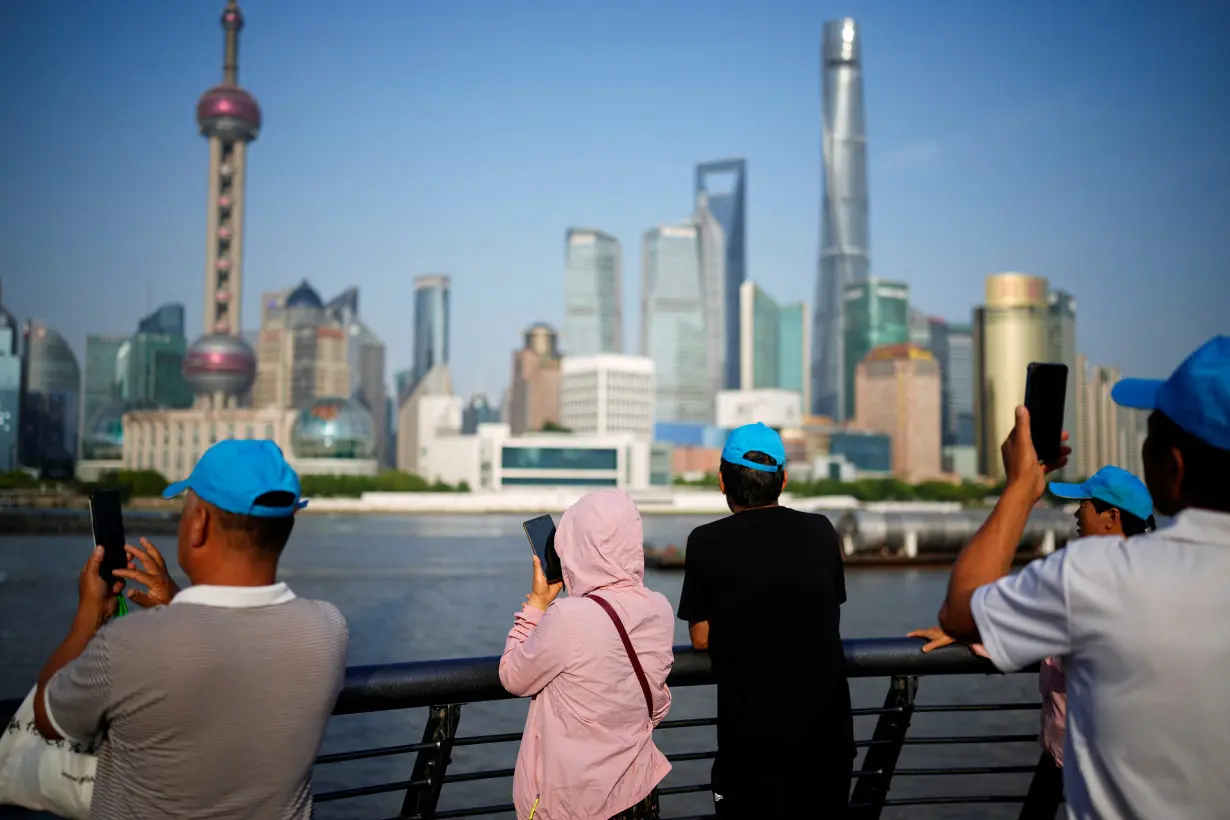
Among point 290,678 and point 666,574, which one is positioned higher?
point 290,678

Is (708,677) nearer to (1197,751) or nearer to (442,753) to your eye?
(442,753)

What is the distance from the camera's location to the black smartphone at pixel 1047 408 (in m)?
2.23

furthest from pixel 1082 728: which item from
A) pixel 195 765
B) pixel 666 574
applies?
pixel 666 574

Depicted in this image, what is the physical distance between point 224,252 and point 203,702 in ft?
441

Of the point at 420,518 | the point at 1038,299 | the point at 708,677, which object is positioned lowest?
the point at 420,518

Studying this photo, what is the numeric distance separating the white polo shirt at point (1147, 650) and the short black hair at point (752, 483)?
1360mm

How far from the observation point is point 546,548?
3049mm

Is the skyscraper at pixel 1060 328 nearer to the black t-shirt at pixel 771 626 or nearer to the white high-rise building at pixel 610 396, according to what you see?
the white high-rise building at pixel 610 396

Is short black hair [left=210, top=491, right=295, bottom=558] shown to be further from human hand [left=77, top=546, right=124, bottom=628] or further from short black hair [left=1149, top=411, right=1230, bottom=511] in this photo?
short black hair [left=1149, top=411, right=1230, bottom=511]

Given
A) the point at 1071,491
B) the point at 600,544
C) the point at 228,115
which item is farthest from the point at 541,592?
the point at 228,115

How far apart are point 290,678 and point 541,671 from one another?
0.84 metres

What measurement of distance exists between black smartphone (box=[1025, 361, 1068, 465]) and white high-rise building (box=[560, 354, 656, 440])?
143413 mm

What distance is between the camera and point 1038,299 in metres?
159

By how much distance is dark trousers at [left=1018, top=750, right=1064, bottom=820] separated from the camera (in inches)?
135
